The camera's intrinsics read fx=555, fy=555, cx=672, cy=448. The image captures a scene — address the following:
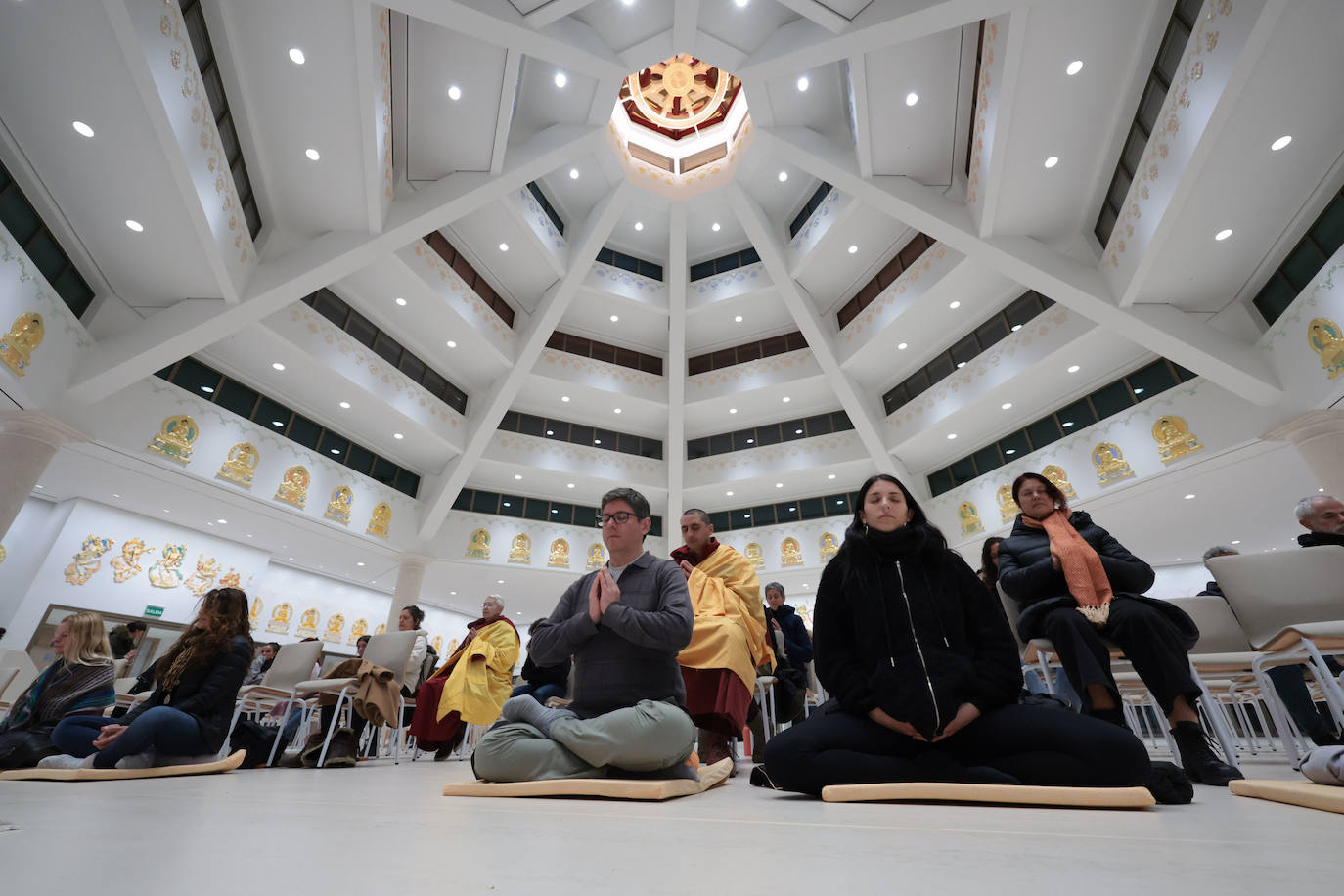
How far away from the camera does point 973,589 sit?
2.10 metres

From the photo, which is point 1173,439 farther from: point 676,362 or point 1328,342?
point 676,362

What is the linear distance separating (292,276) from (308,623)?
8.53 m

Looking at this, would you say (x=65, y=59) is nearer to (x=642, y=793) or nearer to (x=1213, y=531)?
(x=642, y=793)

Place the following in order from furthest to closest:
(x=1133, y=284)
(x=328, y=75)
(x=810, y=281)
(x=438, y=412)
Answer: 1. (x=810, y=281)
2. (x=438, y=412)
3. (x=1133, y=284)
4. (x=328, y=75)

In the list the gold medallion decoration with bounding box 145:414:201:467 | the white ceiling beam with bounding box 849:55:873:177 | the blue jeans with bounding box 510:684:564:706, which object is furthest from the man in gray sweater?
the gold medallion decoration with bounding box 145:414:201:467

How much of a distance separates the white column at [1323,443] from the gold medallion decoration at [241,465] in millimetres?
15594

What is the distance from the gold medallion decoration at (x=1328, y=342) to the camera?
6.34 meters

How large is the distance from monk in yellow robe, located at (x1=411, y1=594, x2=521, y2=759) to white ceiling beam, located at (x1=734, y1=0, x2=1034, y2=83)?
825 centimetres

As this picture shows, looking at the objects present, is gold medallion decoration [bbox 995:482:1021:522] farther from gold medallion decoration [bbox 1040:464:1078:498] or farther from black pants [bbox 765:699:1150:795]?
black pants [bbox 765:699:1150:795]

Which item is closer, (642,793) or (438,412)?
(642,793)

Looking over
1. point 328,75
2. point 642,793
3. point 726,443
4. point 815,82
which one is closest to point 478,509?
point 726,443

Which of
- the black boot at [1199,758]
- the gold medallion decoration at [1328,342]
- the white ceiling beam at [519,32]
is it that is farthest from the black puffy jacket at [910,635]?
the white ceiling beam at [519,32]

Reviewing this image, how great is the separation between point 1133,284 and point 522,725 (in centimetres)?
903

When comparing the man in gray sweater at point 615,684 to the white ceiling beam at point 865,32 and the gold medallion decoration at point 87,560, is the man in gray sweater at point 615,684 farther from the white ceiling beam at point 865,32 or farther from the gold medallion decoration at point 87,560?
the gold medallion decoration at point 87,560
